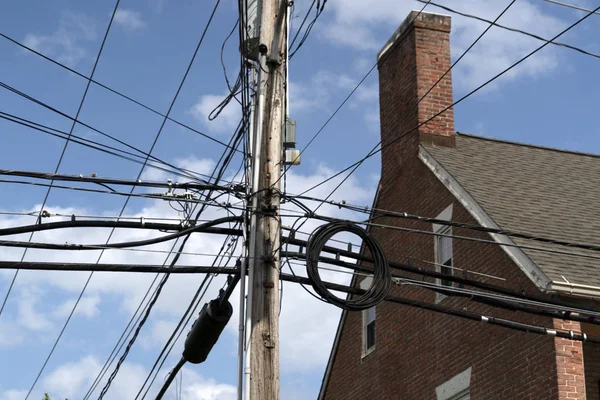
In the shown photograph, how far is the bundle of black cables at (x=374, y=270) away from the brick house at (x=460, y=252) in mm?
2435

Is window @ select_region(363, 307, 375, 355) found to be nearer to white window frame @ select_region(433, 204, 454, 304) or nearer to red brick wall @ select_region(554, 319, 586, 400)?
white window frame @ select_region(433, 204, 454, 304)

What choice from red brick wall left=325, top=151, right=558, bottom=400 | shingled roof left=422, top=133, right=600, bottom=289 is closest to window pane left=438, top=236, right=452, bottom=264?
red brick wall left=325, top=151, right=558, bottom=400

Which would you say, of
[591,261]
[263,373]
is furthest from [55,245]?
[591,261]

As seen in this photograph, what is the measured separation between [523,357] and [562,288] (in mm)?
1346

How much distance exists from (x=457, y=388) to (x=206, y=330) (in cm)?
559

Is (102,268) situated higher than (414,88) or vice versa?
(414,88)

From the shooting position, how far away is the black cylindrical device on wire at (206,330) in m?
11.4

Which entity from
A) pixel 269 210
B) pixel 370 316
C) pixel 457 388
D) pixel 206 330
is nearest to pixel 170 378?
pixel 206 330

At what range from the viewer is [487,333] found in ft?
49.3

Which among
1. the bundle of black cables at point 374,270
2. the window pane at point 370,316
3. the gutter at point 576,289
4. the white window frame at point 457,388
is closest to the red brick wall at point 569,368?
the gutter at point 576,289

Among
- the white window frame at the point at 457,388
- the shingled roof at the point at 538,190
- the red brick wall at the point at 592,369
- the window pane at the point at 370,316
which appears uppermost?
the shingled roof at the point at 538,190

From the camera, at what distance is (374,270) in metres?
11.0

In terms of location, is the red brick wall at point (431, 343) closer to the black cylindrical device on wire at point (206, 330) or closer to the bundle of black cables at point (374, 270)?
the bundle of black cables at point (374, 270)

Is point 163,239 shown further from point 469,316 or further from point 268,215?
point 469,316
